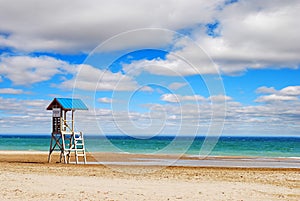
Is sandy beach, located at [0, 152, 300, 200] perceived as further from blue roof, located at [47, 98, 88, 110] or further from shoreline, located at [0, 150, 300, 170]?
shoreline, located at [0, 150, 300, 170]

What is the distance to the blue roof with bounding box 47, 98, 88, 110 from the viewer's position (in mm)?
31141

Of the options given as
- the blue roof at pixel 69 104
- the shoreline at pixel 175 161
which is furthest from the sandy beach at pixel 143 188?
the shoreline at pixel 175 161

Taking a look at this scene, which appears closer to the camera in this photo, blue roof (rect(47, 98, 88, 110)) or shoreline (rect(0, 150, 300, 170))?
blue roof (rect(47, 98, 88, 110))

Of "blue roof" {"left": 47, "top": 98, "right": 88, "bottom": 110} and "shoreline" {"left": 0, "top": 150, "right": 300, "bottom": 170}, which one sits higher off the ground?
"blue roof" {"left": 47, "top": 98, "right": 88, "bottom": 110}

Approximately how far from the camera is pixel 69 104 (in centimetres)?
3148

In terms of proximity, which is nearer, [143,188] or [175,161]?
[143,188]

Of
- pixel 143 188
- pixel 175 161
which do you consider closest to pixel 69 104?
pixel 175 161

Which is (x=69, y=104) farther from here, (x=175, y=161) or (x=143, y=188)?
(x=143, y=188)

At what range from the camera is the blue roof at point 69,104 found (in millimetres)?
31141

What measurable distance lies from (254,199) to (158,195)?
3303mm

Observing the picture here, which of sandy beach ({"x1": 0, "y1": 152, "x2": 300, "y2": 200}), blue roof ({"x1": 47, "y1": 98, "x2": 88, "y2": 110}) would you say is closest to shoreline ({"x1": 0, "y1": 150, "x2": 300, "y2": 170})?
blue roof ({"x1": 47, "y1": 98, "x2": 88, "y2": 110})

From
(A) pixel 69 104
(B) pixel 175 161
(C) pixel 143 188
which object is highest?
(A) pixel 69 104

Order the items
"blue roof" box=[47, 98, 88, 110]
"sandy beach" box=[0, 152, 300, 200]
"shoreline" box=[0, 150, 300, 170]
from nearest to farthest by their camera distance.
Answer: "sandy beach" box=[0, 152, 300, 200], "blue roof" box=[47, 98, 88, 110], "shoreline" box=[0, 150, 300, 170]

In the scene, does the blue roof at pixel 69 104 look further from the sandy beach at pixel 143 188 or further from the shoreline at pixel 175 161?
the sandy beach at pixel 143 188
